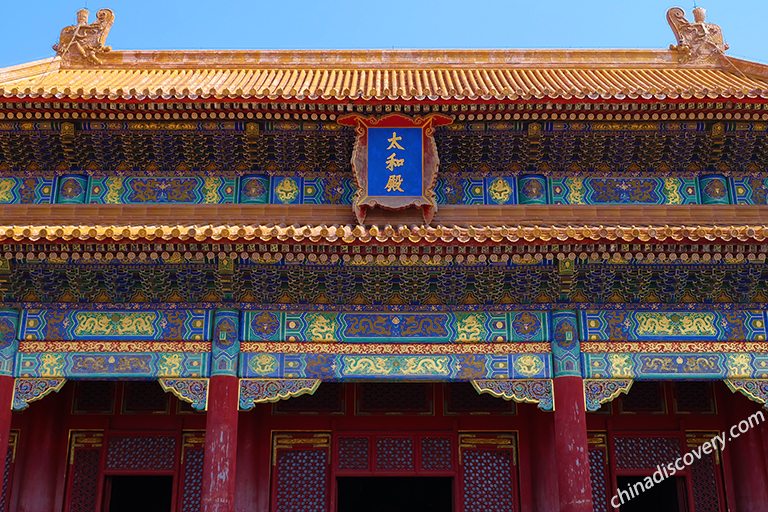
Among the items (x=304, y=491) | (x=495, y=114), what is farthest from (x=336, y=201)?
(x=304, y=491)

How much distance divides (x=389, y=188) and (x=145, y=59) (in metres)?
5.83

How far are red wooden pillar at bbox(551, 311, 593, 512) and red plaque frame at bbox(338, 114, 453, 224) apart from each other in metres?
2.10

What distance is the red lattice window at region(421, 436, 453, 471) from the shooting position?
320 inches

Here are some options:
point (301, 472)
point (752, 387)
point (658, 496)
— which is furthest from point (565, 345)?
point (658, 496)

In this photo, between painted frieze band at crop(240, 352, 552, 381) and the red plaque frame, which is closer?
painted frieze band at crop(240, 352, 552, 381)

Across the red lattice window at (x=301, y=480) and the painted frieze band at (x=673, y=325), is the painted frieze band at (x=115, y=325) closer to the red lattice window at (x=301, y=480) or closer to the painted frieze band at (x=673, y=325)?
the red lattice window at (x=301, y=480)

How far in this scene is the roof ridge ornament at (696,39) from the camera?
11211 mm

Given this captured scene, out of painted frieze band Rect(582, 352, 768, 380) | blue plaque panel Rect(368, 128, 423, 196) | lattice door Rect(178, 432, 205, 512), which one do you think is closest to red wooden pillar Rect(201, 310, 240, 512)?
lattice door Rect(178, 432, 205, 512)

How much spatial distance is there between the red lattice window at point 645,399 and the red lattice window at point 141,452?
5523mm

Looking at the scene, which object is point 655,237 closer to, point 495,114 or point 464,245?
point 464,245

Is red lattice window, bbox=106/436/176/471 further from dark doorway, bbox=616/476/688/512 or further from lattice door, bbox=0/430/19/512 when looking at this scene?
dark doorway, bbox=616/476/688/512

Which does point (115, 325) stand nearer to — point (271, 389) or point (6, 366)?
point (6, 366)

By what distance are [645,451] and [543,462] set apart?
1390 mm

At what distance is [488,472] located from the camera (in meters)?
8.12
